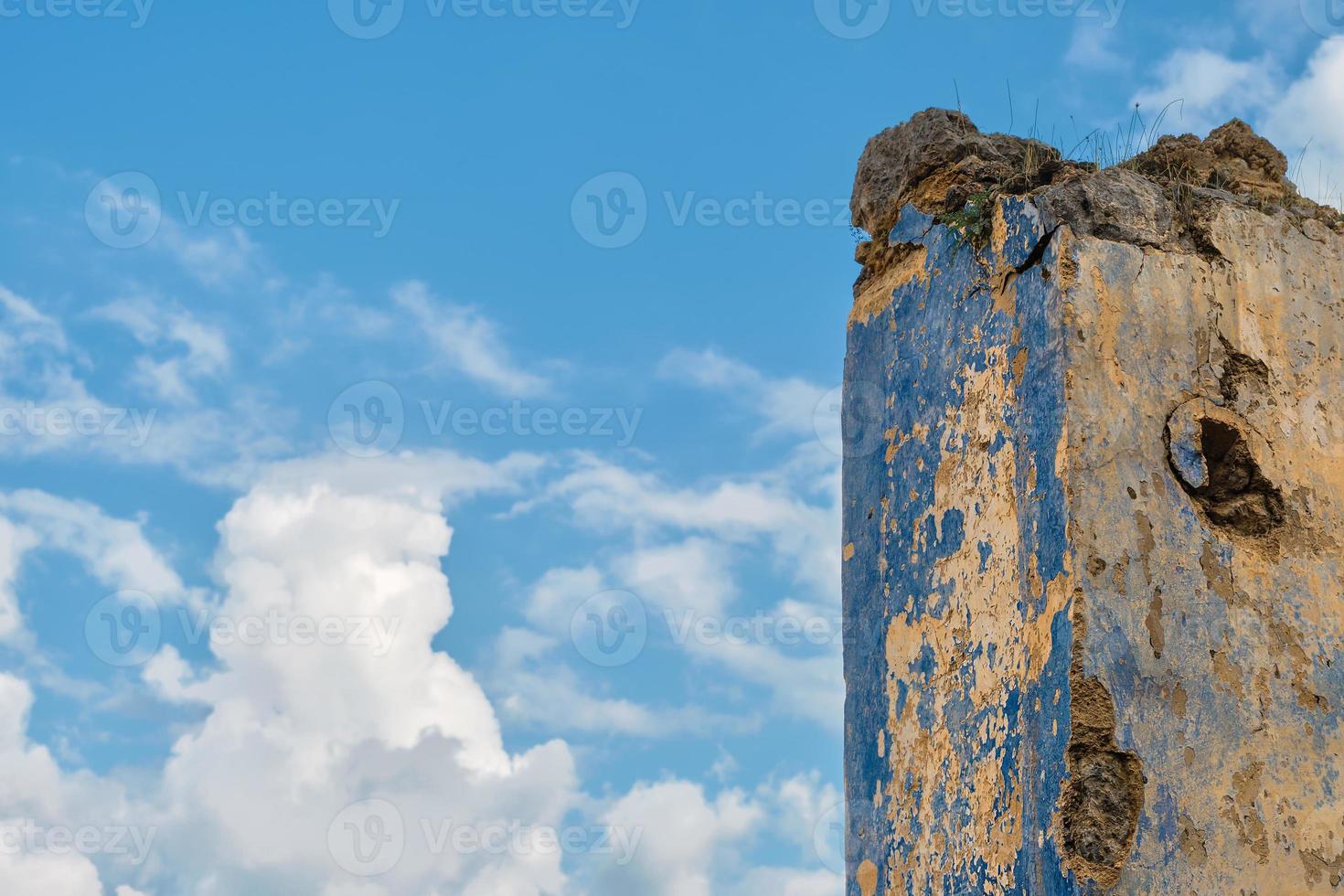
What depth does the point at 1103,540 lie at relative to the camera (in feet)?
13.0

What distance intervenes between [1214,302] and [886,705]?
164 centimetres

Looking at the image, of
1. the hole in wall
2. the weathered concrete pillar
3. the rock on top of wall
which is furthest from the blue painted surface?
the hole in wall

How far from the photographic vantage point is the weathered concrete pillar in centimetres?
387

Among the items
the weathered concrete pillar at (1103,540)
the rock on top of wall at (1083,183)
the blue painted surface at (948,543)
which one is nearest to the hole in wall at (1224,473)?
the weathered concrete pillar at (1103,540)

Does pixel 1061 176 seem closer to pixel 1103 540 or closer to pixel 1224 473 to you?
pixel 1224 473

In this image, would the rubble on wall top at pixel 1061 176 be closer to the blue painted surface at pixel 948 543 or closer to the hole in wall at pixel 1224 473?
the blue painted surface at pixel 948 543

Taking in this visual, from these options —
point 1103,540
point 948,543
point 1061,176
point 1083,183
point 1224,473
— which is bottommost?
point 1103,540

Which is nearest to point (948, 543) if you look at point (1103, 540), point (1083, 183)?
point (1103, 540)

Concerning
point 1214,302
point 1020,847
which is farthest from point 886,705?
point 1214,302

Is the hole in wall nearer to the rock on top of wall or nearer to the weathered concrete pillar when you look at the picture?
the weathered concrete pillar

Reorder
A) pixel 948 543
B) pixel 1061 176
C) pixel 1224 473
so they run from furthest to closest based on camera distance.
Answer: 1. pixel 1061 176
2. pixel 948 543
3. pixel 1224 473

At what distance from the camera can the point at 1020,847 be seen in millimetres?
3918

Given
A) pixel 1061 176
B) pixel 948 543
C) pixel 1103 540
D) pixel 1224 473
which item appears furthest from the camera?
pixel 1061 176

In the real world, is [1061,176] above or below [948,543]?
above
